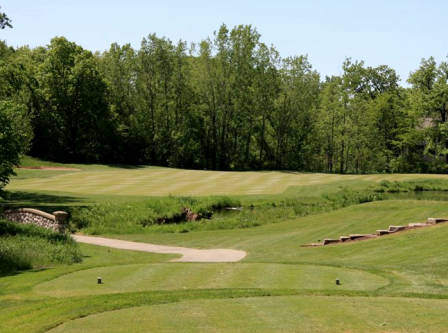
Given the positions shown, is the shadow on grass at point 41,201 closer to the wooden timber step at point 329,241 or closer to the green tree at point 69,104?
the wooden timber step at point 329,241

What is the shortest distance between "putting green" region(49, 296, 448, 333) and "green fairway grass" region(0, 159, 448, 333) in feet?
0.06

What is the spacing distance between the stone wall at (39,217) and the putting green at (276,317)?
17379 millimetres

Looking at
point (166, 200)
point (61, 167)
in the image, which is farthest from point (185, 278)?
point (61, 167)

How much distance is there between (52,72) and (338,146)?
135 feet

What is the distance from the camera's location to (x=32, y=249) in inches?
853

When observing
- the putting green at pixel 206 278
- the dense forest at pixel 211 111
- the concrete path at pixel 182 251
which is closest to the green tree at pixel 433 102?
the dense forest at pixel 211 111

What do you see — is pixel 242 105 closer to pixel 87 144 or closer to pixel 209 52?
pixel 209 52

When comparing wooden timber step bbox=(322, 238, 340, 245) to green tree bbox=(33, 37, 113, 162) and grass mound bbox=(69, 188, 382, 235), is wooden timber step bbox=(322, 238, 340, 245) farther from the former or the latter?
green tree bbox=(33, 37, 113, 162)

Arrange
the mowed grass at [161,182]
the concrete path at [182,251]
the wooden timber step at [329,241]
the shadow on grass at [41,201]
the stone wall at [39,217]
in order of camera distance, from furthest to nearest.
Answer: the mowed grass at [161,182], the shadow on grass at [41,201], the stone wall at [39,217], the wooden timber step at [329,241], the concrete path at [182,251]

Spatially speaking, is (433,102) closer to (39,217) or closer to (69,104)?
(69,104)

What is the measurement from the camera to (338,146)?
85375 mm

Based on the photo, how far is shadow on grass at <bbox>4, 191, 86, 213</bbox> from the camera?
1416 inches

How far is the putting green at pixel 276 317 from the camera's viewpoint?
9.50m

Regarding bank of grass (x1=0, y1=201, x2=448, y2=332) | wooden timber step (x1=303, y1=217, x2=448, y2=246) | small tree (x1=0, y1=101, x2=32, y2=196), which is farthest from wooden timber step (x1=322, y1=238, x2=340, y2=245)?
small tree (x1=0, y1=101, x2=32, y2=196)
